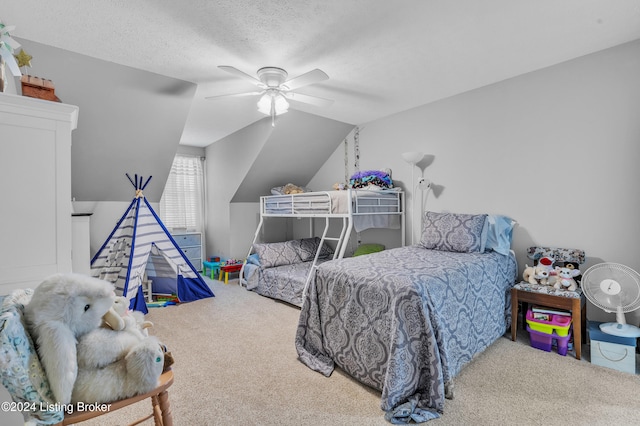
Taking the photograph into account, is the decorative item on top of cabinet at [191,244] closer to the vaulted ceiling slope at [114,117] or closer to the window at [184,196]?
the window at [184,196]

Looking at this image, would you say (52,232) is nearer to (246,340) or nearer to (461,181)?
(246,340)

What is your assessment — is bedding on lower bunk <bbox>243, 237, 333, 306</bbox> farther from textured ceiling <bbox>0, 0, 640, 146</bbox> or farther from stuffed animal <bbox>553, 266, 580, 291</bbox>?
stuffed animal <bbox>553, 266, 580, 291</bbox>

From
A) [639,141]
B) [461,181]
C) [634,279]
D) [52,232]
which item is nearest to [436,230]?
[461,181]

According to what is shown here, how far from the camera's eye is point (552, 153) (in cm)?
288

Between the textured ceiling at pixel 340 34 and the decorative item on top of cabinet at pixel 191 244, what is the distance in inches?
114

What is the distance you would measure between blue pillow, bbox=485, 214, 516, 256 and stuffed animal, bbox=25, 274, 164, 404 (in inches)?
114

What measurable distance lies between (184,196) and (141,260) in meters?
2.38

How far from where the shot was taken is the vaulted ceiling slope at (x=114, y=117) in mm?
2702

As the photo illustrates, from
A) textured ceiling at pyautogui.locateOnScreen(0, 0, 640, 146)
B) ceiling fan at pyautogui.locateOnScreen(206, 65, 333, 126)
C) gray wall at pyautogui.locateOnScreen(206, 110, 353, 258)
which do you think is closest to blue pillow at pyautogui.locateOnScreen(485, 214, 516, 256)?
textured ceiling at pyautogui.locateOnScreen(0, 0, 640, 146)

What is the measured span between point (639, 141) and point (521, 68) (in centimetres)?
112

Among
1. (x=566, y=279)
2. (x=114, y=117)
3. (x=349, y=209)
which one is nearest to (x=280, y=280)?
(x=349, y=209)

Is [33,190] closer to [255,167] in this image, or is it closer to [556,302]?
[255,167]

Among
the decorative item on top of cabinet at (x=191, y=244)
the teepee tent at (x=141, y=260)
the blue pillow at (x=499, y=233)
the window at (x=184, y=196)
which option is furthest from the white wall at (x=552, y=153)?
the window at (x=184, y=196)

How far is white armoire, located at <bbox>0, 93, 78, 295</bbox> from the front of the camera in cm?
151
